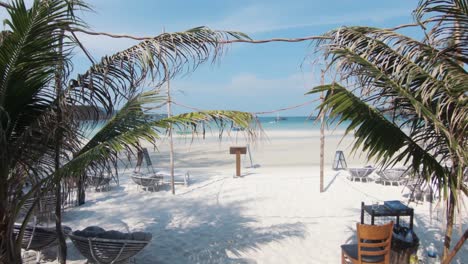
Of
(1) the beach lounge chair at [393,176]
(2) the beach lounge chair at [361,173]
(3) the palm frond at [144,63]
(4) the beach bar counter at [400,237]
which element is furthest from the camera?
(2) the beach lounge chair at [361,173]

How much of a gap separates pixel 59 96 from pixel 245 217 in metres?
4.20

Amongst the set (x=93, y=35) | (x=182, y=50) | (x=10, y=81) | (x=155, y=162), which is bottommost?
(x=155, y=162)

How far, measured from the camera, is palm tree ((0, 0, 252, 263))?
110 inches

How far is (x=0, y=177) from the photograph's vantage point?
296 cm

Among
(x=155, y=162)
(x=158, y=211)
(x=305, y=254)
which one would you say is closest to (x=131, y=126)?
(x=305, y=254)

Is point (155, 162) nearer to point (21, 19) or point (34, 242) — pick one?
point (34, 242)

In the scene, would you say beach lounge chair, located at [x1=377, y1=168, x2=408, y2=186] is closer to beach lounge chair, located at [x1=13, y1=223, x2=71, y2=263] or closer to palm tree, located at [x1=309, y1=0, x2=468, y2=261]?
palm tree, located at [x1=309, y1=0, x2=468, y2=261]

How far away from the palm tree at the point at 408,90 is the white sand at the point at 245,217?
0.85 metres

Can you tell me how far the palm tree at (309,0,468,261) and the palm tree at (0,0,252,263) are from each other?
87cm

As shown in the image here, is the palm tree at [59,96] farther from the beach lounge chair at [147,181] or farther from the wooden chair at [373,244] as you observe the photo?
the beach lounge chair at [147,181]

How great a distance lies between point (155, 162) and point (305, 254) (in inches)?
475

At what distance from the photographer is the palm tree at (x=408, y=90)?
265 cm

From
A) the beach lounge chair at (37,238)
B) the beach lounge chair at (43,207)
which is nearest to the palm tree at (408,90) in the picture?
the beach lounge chair at (43,207)

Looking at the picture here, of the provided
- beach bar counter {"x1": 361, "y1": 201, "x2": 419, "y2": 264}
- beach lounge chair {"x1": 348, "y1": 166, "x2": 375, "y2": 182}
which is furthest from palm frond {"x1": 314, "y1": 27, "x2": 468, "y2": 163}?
beach lounge chair {"x1": 348, "y1": 166, "x2": 375, "y2": 182}
